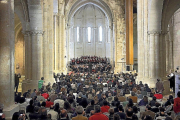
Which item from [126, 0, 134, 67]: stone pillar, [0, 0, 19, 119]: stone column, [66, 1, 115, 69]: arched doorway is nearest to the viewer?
[0, 0, 19, 119]: stone column

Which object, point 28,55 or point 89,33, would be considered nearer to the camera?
point 28,55

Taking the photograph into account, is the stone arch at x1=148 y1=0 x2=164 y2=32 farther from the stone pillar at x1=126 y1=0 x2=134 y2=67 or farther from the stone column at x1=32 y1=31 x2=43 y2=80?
the stone pillar at x1=126 y1=0 x2=134 y2=67

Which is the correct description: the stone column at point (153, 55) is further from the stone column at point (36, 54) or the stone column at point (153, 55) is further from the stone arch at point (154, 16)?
the stone column at point (36, 54)

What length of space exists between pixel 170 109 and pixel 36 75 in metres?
10.9

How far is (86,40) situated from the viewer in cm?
4975

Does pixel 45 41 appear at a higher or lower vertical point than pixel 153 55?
higher

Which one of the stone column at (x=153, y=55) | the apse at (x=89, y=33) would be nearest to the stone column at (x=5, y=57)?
the stone column at (x=153, y=55)

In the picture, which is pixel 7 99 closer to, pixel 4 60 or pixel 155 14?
pixel 4 60

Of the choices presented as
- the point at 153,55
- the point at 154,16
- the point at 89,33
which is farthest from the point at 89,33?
the point at 153,55

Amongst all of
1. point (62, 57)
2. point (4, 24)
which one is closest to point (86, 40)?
point (62, 57)

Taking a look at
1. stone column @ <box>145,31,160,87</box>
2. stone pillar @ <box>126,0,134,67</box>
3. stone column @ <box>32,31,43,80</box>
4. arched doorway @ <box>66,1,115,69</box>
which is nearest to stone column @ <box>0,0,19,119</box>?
stone column @ <box>32,31,43,80</box>

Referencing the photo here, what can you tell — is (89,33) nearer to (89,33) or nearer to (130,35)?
(89,33)

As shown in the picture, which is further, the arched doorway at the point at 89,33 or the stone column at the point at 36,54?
the arched doorway at the point at 89,33

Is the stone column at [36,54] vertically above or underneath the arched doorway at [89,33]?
underneath
